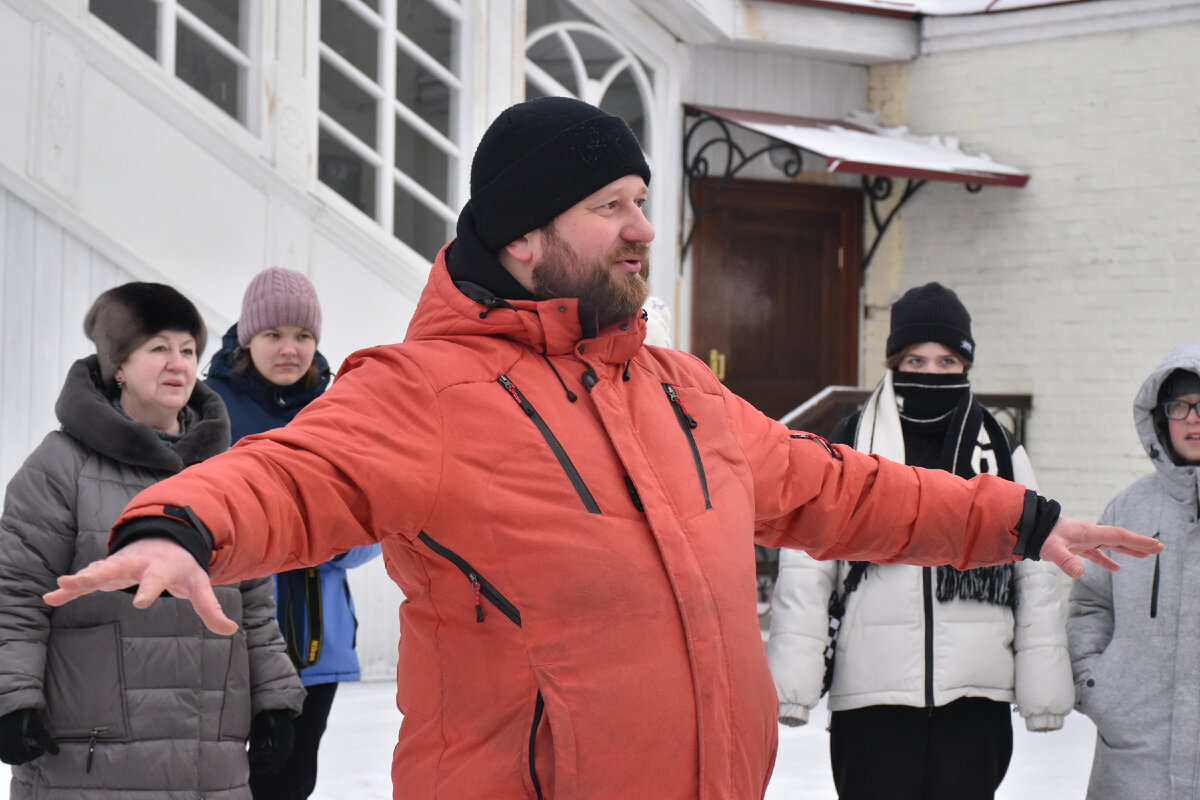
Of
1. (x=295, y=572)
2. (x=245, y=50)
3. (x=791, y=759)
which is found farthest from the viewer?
(x=245, y=50)

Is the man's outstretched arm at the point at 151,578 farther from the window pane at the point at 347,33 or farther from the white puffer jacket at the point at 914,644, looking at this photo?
the window pane at the point at 347,33

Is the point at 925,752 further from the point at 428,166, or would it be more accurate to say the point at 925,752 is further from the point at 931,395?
the point at 428,166

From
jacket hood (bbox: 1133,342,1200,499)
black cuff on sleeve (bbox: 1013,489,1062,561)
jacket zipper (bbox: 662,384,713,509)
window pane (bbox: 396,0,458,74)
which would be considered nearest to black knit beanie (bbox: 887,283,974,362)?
jacket hood (bbox: 1133,342,1200,499)

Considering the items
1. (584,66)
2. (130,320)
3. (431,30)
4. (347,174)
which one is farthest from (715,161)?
(130,320)

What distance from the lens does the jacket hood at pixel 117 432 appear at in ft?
8.55

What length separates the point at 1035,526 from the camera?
2.04 metres

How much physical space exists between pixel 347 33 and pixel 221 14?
2.15ft

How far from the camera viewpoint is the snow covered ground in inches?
180

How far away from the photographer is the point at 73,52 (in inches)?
210

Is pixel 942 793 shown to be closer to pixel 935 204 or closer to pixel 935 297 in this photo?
pixel 935 297

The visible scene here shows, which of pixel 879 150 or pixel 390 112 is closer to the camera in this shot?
pixel 390 112

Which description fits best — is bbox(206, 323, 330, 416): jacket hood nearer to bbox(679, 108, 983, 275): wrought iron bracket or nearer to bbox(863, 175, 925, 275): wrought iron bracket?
bbox(679, 108, 983, 275): wrought iron bracket

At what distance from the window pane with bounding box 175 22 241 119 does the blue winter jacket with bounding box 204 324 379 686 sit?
3.79 meters

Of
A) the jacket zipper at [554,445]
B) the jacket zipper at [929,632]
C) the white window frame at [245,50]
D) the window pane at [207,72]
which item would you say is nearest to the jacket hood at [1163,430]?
the jacket zipper at [929,632]
